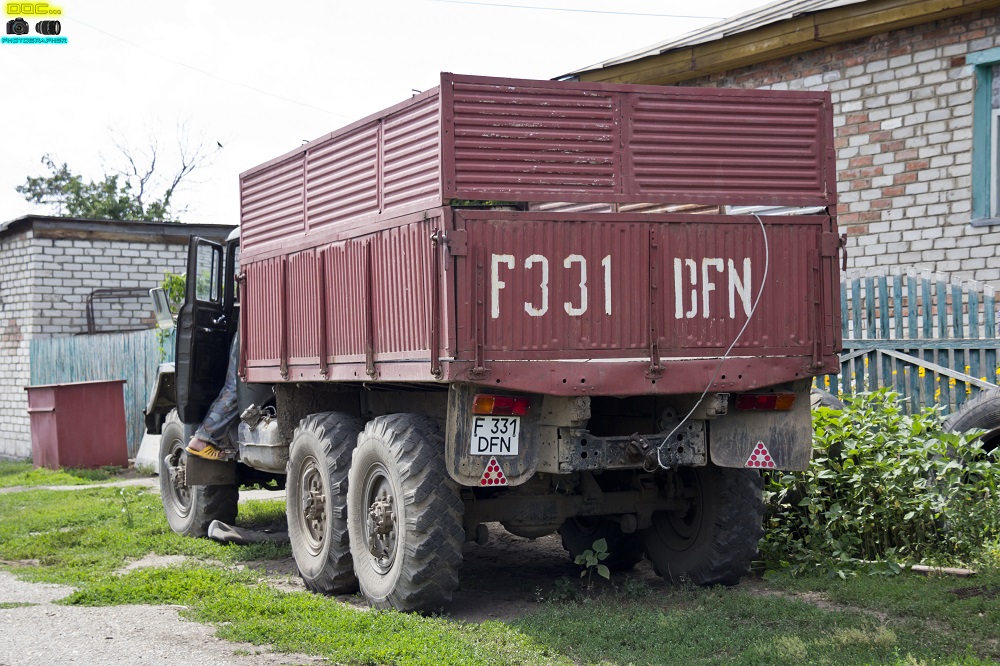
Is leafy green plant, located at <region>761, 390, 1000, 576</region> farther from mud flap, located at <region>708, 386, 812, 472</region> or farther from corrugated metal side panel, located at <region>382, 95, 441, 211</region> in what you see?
corrugated metal side panel, located at <region>382, 95, 441, 211</region>

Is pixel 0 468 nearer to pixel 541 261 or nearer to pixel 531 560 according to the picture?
pixel 531 560

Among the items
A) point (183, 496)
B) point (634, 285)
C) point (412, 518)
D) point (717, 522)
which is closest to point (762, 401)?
point (717, 522)

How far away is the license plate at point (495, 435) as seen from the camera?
6449 mm

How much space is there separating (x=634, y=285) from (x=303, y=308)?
8.93 feet

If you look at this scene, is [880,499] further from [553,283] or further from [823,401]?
[553,283]

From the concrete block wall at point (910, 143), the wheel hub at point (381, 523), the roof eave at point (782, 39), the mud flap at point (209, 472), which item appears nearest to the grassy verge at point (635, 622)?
the wheel hub at point (381, 523)

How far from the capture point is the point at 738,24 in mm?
13328

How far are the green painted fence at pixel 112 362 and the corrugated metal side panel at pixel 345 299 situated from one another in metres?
10.1

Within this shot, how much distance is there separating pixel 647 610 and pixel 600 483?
1146mm

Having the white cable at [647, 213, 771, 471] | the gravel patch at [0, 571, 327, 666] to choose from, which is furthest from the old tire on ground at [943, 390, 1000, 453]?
the gravel patch at [0, 571, 327, 666]

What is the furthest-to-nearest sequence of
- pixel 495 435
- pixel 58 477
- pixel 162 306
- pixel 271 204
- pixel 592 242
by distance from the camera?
pixel 58 477 < pixel 162 306 < pixel 271 204 < pixel 592 242 < pixel 495 435

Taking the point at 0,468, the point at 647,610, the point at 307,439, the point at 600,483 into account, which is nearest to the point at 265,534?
the point at 307,439

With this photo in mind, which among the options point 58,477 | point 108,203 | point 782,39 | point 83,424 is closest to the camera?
point 782,39

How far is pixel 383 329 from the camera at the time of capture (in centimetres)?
714
